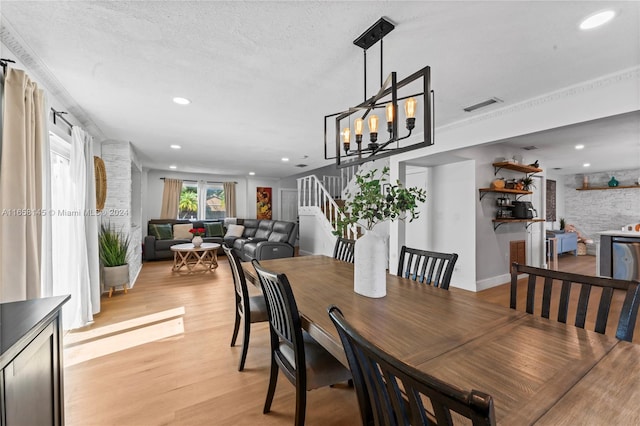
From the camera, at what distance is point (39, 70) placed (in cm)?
211

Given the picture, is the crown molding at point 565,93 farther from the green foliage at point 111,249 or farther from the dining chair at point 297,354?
the green foliage at point 111,249

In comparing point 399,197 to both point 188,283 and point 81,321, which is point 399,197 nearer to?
point 81,321

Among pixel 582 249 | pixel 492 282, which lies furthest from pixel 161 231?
pixel 582 249

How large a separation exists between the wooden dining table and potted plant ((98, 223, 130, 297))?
3.47 metres

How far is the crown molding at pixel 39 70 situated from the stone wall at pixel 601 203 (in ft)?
31.7

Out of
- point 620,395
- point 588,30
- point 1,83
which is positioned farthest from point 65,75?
point 588,30

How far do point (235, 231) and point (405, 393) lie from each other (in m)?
7.49

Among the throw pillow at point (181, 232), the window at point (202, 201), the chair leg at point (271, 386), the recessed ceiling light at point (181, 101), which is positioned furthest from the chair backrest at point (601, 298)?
the window at point (202, 201)

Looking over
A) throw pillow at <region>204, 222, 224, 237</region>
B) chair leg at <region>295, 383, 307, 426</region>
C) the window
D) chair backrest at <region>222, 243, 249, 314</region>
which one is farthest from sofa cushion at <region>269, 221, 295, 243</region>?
chair leg at <region>295, 383, 307, 426</region>

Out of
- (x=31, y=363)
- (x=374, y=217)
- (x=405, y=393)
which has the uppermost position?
(x=374, y=217)

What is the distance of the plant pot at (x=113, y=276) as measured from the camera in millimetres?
3725

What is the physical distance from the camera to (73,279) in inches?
115

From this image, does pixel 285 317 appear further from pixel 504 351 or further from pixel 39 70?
pixel 39 70

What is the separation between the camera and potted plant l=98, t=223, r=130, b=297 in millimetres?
3730
